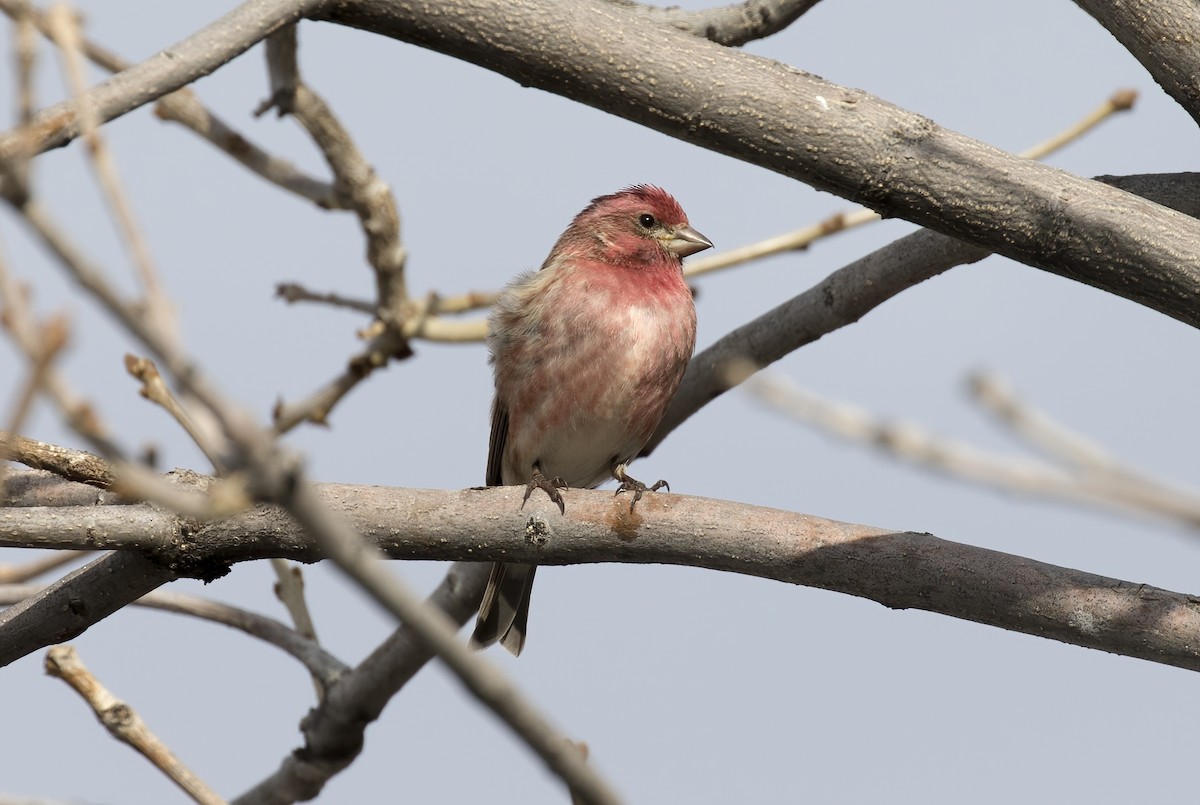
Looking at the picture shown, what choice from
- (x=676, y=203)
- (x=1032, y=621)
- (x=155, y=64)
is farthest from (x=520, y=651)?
(x=155, y=64)

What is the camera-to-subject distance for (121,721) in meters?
4.61

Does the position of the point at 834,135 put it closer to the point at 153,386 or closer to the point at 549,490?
the point at 549,490

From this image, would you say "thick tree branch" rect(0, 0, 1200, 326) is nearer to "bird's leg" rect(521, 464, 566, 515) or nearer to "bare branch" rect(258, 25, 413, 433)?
"bird's leg" rect(521, 464, 566, 515)

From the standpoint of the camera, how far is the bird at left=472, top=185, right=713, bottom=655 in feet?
23.3

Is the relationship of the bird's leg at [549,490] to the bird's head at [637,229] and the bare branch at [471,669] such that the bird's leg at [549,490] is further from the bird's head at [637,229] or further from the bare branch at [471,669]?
the bird's head at [637,229]

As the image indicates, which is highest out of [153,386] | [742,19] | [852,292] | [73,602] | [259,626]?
[742,19]

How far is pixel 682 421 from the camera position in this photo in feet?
23.8

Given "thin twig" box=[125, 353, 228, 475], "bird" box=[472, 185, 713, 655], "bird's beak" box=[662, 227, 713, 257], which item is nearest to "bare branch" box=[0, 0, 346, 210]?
"bird" box=[472, 185, 713, 655]

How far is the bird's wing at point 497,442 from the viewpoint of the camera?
24.5ft

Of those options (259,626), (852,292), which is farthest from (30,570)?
(852,292)

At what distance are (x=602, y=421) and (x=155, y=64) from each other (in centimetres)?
360

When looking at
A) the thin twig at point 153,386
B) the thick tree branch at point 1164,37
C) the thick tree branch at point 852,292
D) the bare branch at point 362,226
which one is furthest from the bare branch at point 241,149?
the thick tree branch at point 1164,37

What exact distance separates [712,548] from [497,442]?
321cm

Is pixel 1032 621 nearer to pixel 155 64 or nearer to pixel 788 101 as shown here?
pixel 788 101
